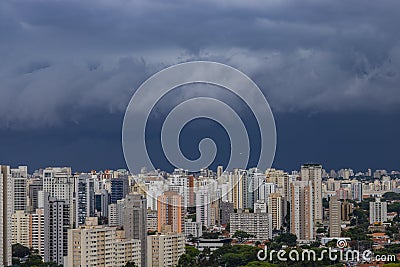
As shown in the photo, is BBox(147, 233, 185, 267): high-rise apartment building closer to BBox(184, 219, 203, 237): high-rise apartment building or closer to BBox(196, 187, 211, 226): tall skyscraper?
BBox(184, 219, 203, 237): high-rise apartment building

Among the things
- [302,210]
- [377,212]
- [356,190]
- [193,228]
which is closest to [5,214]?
[193,228]

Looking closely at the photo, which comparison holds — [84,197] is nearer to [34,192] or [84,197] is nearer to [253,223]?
[34,192]

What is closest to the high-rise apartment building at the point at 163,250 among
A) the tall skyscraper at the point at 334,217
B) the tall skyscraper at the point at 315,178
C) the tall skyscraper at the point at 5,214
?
the tall skyscraper at the point at 5,214

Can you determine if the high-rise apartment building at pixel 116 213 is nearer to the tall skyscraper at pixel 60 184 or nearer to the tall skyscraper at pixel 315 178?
the tall skyscraper at pixel 60 184

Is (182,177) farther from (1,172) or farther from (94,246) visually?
(1,172)

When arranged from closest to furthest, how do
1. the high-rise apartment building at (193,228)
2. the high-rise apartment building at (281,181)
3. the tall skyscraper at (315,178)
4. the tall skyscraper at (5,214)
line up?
1. the tall skyscraper at (5,214)
2. the high-rise apartment building at (193,228)
3. the high-rise apartment building at (281,181)
4. the tall skyscraper at (315,178)


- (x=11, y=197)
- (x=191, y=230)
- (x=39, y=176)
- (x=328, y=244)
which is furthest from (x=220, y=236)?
(x=39, y=176)
